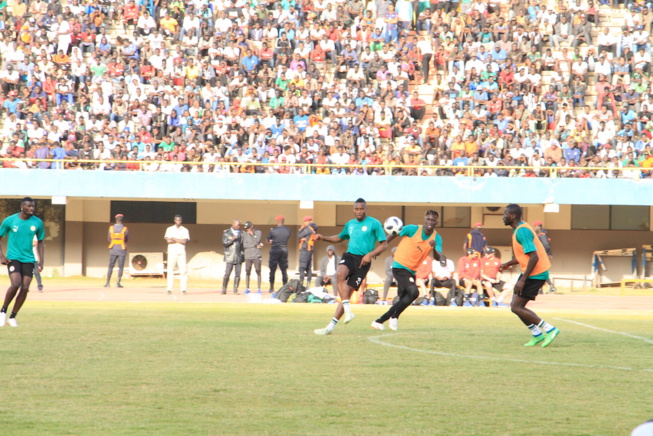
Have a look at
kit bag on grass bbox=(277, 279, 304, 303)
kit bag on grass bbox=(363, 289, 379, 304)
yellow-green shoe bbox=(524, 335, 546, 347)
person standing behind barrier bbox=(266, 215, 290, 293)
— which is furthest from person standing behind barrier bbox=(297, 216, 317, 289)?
yellow-green shoe bbox=(524, 335, 546, 347)

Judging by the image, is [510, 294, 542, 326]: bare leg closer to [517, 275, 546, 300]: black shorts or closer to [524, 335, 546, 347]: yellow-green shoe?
[517, 275, 546, 300]: black shorts

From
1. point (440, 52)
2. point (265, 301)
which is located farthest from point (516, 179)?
point (265, 301)

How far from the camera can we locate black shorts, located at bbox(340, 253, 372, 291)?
552 inches

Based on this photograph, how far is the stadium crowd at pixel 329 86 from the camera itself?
99.2ft

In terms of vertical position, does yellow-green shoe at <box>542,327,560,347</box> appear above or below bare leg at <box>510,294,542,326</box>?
below

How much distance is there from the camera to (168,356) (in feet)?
35.5

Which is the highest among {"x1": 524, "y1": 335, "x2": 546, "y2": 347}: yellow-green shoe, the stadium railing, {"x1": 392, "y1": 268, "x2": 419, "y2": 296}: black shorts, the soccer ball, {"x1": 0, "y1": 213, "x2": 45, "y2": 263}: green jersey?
the stadium railing

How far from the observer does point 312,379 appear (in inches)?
361

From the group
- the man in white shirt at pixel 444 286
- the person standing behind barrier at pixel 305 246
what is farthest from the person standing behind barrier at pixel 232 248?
the man in white shirt at pixel 444 286

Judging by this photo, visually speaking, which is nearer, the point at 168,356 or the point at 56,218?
the point at 168,356

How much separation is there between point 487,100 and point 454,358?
22127 mm

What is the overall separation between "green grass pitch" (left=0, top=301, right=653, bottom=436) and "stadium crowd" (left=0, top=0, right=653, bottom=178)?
15.1 meters

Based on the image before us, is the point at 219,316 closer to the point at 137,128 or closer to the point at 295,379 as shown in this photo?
the point at 295,379

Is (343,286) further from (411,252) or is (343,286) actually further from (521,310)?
(521,310)
